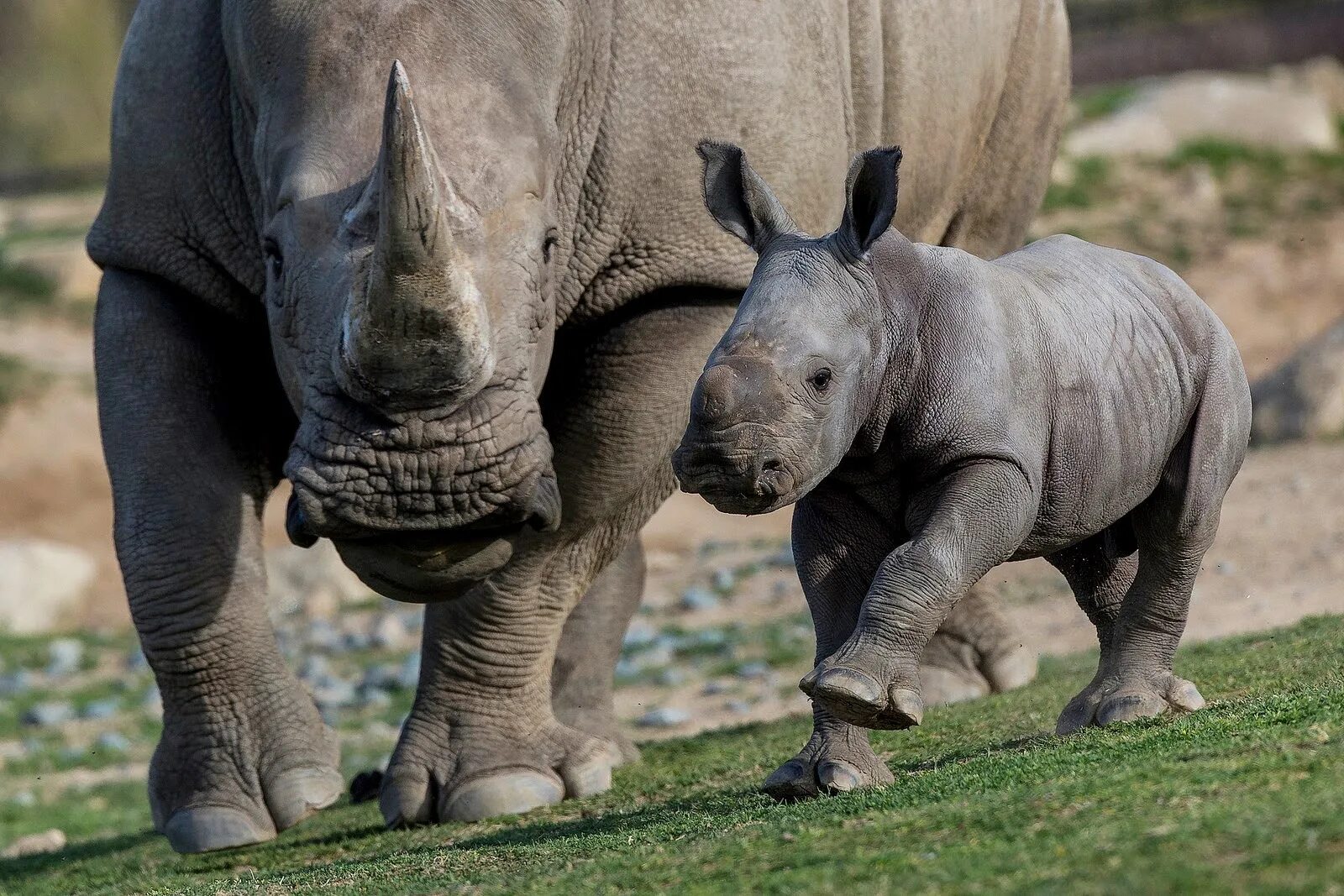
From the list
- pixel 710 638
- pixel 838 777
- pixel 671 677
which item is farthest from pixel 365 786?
pixel 710 638

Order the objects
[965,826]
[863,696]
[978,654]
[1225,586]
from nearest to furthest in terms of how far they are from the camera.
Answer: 1. [965,826]
2. [863,696]
3. [978,654]
4. [1225,586]

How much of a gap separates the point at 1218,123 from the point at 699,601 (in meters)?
12.9

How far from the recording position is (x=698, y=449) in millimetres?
4230

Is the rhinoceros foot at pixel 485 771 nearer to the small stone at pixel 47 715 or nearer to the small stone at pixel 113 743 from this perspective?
the small stone at pixel 113 743

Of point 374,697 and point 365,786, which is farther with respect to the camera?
point 374,697

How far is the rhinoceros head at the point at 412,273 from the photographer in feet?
16.1

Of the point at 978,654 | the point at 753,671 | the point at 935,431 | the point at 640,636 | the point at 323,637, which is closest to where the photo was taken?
the point at 935,431

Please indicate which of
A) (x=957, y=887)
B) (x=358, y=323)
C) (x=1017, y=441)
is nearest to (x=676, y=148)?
(x=358, y=323)

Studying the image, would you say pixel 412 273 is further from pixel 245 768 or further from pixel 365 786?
pixel 365 786

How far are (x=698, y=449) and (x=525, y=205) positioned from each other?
133cm

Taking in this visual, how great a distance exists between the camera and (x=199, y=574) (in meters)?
5.95

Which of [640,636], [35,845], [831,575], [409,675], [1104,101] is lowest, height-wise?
[409,675]

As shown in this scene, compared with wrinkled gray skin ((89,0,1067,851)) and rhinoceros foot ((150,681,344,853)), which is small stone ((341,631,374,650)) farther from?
rhinoceros foot ((150,681,344,853))

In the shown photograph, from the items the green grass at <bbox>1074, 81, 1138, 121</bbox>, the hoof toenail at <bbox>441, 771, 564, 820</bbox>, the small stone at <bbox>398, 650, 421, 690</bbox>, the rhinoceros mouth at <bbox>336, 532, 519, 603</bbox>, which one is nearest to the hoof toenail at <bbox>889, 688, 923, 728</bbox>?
the rhinoceros mouth at <bbox>336, 532, 519, 603</bbox>
